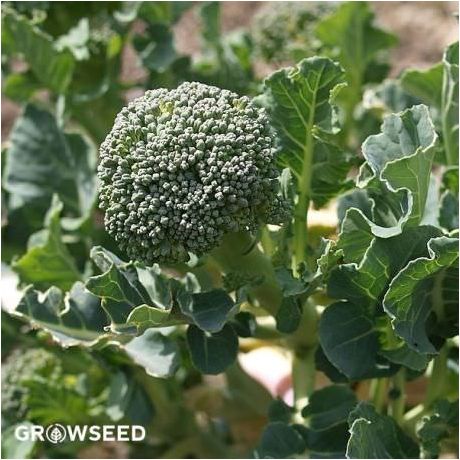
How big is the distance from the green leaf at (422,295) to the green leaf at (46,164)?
62 cm

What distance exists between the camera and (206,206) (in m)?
0.95

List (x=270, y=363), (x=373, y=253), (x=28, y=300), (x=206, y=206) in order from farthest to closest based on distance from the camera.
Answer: (x=270, y=363), (x=28, y=300), (x=373, y=253), (x=206, y=206)

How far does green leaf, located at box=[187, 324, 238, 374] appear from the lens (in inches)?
44.4

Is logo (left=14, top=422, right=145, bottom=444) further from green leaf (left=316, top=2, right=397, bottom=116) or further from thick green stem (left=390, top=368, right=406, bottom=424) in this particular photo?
green leaf (left=316, top=2, right=397, bottom=116)

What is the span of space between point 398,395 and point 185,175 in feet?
1.69

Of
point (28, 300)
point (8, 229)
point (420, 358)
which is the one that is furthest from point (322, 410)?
point (8, 229)

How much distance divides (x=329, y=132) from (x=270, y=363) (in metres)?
0.54

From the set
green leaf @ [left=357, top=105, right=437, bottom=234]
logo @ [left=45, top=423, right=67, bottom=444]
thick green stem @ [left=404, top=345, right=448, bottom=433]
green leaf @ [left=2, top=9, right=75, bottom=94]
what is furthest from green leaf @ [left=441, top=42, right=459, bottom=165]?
logo @ [left=45, top=423, right=67, bottom=444]

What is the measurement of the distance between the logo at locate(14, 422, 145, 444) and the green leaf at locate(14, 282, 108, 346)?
1.17 ft

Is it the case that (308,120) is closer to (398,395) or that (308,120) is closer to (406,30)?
(398,395)

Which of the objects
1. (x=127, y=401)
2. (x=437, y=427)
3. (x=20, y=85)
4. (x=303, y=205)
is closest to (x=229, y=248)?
(x=303, y=205)

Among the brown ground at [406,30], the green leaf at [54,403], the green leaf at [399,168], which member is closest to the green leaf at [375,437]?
the green leaf at [399,168]

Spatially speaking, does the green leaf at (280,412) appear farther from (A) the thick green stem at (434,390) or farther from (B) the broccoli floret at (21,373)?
(B) the broccoli floret at (21,373)

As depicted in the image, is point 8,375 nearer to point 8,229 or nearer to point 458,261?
point 8,229
